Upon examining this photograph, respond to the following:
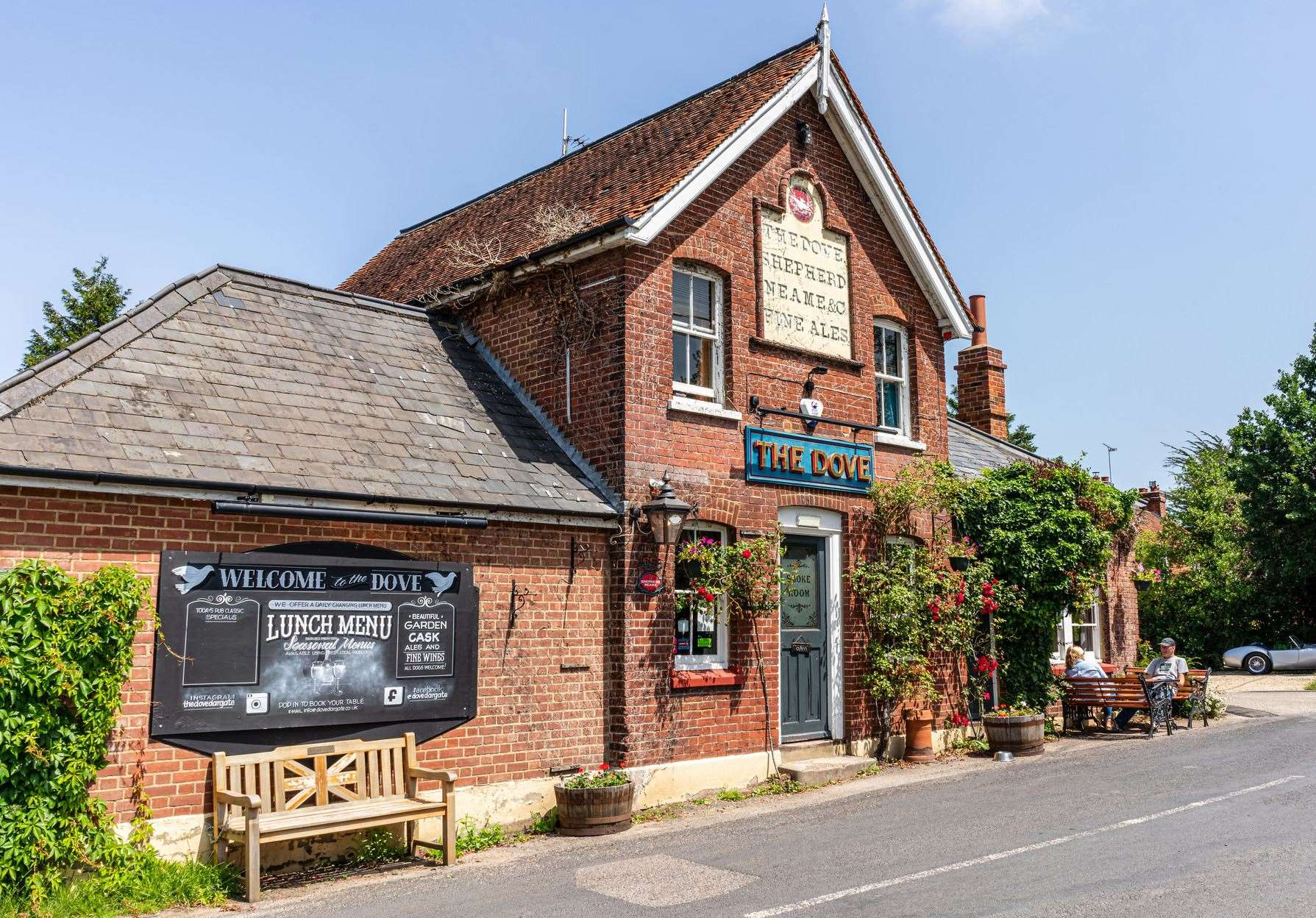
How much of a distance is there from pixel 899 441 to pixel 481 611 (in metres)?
6.98

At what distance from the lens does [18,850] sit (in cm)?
723

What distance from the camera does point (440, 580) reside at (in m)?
10.1

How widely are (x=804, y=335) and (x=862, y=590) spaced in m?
3.34

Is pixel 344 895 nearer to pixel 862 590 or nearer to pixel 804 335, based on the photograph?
pixel 862 590

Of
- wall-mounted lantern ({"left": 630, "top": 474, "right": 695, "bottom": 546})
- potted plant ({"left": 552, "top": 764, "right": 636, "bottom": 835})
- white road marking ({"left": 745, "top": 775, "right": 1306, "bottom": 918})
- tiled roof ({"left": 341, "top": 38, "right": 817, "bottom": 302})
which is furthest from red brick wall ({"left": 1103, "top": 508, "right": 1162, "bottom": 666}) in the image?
potted plant ({"left": 552, "top": 764, "right": 636, "bottom": 835})

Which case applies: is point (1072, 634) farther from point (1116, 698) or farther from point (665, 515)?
point (665, 515)

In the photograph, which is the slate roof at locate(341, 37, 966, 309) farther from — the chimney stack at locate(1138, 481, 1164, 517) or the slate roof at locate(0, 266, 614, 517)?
the chimney stack at locate(1138, 481, 1164, 517)

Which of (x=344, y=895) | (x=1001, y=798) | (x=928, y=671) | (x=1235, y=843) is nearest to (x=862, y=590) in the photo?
(x=928, y=671)

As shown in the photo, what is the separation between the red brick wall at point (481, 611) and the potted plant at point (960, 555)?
566 centimetres

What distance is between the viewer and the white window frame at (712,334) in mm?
12828

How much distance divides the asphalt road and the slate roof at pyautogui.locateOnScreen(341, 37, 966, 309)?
6528 mm

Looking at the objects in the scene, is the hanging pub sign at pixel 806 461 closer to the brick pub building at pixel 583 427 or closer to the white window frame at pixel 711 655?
the brick pub building at pixel 583 427

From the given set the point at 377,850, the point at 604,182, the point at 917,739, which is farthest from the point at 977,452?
the point at 377,850

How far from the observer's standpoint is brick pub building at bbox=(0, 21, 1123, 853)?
8812 mm
